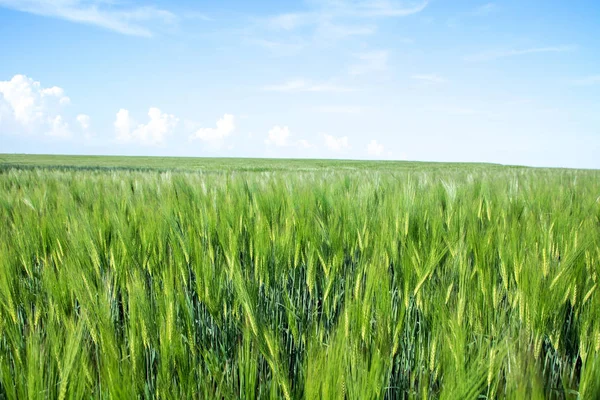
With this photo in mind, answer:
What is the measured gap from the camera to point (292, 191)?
6.91 feet

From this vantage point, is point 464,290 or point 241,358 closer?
point 241,358

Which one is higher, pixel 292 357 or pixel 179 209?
pixel 179 209

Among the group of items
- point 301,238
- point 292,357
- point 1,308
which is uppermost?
point 301,238

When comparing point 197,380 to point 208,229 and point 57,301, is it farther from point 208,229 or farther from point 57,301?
point 208,229

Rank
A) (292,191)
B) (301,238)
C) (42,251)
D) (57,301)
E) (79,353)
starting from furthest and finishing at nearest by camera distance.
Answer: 1. (292,191)
2. (42,251)
3. (301,238)
4. (57,301)
5. (79,353)

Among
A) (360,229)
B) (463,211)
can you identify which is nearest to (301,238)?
(360,229)

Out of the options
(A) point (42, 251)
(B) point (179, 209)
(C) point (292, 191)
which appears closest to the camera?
(A) point (42, 251)

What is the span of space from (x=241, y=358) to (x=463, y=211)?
1103 millimetres

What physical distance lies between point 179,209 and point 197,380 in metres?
1.08

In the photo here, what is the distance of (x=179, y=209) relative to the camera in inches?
66.9

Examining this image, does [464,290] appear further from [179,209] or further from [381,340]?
[179,209]

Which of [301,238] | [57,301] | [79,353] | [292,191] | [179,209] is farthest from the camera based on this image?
[292,191]

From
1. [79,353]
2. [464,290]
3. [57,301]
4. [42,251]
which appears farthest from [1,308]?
[464,290]

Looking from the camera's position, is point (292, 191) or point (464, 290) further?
point (292, 191)
